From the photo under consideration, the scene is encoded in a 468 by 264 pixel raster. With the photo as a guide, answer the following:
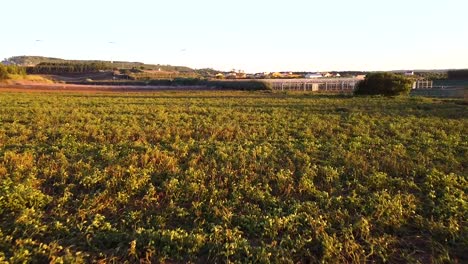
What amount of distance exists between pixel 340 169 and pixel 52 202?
6470 mm

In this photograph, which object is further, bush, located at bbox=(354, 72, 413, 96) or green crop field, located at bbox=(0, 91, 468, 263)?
bush, located at bbox=(354, 72, 413, 96)

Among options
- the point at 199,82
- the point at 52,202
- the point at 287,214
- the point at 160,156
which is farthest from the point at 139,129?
the point at 199,82

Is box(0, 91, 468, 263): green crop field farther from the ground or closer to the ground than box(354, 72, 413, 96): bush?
closer to the ground

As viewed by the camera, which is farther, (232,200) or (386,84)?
(386,84)

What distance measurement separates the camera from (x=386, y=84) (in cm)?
4397

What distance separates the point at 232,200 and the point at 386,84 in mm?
40758

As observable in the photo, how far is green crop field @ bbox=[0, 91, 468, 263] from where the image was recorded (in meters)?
5.61

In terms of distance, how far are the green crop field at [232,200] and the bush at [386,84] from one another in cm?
3185

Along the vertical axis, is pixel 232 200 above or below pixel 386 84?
below

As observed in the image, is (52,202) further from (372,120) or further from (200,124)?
(372,120)

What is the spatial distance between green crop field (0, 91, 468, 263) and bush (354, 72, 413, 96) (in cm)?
3185

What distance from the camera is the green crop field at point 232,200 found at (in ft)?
18.4

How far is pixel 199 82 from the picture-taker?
79.5m

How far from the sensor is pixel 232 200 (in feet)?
24.5
